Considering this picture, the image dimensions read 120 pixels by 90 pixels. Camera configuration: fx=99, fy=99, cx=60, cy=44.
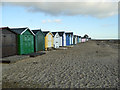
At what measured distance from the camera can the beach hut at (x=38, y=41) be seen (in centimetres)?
1803

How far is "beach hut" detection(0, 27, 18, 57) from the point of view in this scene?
11633mm

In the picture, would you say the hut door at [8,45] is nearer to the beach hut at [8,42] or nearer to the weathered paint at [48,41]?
the beach hut at [8,42]

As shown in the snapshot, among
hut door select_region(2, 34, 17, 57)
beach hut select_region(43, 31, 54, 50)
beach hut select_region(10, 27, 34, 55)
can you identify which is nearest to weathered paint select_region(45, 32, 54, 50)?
beach hut select_region(43, 31, 54, 50)

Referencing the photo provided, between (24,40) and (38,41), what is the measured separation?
12.9 ft

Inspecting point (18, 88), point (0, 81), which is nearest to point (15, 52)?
point (0, 81)

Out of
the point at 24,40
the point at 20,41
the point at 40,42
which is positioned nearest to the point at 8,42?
the point at 20,41

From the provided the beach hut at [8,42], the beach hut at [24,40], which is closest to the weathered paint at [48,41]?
the beach hut at [24,40]

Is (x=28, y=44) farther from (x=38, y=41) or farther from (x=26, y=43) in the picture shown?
(x=38, y=41)

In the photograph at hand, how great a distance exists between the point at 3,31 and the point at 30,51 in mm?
5613

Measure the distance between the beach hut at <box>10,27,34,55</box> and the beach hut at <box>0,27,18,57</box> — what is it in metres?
0.54

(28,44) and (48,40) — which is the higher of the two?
(48,40)

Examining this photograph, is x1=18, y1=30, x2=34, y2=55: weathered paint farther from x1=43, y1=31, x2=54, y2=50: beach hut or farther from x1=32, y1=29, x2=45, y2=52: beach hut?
x1=43, y1=31, x2=54, y2=50: beach hut

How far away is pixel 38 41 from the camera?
Answer: 734 inches

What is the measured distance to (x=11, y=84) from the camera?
5285mm
